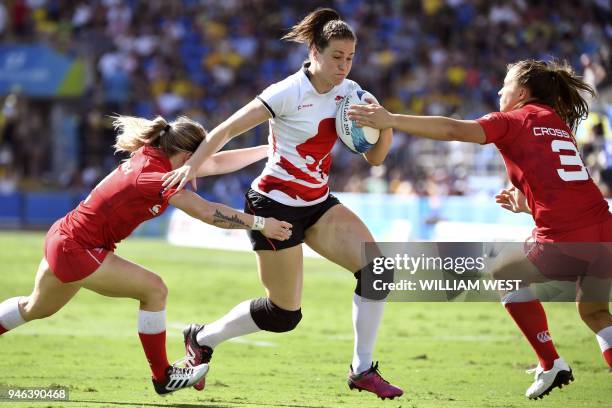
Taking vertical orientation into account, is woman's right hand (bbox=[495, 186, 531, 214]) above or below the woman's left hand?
below

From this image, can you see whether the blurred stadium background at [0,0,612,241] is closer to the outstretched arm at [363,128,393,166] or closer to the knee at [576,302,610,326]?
the outstretched arm at [363,128,393,166]

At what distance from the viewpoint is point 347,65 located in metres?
6.89

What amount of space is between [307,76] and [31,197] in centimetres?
2191

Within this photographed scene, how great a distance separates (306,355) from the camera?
373 inches

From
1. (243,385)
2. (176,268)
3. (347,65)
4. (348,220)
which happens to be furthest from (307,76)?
(176,268)

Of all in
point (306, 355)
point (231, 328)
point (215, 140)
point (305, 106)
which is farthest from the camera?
point (306, 355)

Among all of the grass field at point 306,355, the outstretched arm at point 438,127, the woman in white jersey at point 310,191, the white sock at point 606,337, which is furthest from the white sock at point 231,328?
the white sock at point 606,337

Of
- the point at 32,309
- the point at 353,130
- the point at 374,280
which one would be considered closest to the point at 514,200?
the point at 374,280

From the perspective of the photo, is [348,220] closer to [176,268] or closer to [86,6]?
[176,268]

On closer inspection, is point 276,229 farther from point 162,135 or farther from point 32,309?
point 32,309

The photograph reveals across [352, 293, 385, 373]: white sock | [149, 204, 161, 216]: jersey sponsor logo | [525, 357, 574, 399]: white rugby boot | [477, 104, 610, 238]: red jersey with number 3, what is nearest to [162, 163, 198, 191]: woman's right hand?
[149, 204, 161, 216]: jersey sponsor logo

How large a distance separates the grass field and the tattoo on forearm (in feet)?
4.01

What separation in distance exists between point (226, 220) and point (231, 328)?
1160 mm

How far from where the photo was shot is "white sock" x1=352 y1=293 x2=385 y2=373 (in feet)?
23.0
